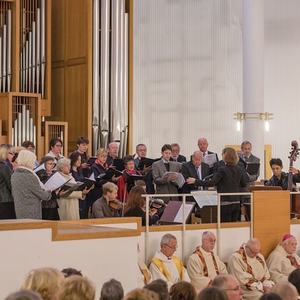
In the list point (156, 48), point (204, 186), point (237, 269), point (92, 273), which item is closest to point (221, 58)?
point (156, 48)

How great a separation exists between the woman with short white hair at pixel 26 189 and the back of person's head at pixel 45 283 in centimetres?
402

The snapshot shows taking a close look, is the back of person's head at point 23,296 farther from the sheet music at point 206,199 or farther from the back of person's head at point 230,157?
the back of person's head at point 230,157

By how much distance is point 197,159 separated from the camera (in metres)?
12.4

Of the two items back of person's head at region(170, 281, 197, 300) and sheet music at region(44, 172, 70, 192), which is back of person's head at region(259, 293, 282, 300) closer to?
back of person's head at region(170, 281, 197, 300)

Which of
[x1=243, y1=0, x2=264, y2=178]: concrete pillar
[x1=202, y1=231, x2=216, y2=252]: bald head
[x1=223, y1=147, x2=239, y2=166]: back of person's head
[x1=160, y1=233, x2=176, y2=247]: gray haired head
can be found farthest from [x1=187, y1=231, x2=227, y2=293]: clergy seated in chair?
[x1=243, y1=0, x2=264, y2=178]: concrete pillar

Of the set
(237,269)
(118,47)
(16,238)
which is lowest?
(237,269)

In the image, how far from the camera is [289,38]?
18.7m

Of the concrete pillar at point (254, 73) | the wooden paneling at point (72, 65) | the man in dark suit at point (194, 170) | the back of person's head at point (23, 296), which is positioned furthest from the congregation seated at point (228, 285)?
the concrete pillar at point (254, 73)

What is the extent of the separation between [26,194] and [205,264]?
8.77 feet

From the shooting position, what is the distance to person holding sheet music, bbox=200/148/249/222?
12.0m

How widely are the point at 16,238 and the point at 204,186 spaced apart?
466cm

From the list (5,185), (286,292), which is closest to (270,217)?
(5,185)

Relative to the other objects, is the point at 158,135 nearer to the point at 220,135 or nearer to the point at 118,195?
the point at 220,135

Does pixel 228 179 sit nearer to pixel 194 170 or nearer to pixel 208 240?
pixel 194 170
